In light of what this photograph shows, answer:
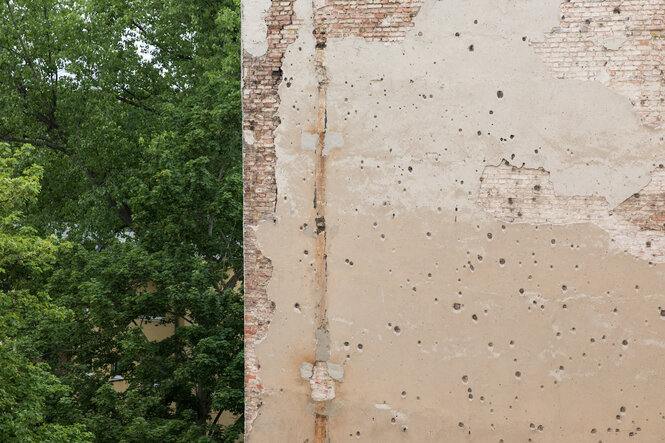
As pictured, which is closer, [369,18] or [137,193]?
[369,18]

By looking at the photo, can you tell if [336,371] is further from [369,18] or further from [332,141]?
[369,18]

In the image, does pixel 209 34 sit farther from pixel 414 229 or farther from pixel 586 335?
pixel 586 335

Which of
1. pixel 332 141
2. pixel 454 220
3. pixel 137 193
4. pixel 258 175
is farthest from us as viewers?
pixel 137 193

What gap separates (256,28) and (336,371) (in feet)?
10.9

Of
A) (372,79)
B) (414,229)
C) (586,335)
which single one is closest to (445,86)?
(372,79)

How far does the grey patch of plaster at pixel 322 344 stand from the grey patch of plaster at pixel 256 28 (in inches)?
106

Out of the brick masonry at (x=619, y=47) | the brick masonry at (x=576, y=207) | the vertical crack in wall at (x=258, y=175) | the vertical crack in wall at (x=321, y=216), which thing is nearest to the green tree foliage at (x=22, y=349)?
the vertical crack in wall at (x=258, y=175)

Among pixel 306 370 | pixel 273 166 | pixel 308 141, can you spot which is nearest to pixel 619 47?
pixel 308 141

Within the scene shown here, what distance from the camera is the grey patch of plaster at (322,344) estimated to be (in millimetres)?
6699

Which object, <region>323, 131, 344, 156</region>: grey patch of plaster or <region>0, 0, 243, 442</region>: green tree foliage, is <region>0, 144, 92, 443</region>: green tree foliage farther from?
<region>323, 131, 344, 156</region>: grey patch of plaster

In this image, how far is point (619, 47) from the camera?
628cm

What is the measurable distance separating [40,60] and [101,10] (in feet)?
5.63

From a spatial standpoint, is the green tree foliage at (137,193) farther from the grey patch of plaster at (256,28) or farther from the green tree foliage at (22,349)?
the grey patch of plaster at (256,28)

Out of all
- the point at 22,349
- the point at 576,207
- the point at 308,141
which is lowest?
the point at 22,349
